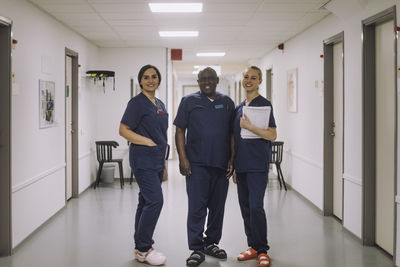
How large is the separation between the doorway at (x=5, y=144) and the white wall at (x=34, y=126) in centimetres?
12

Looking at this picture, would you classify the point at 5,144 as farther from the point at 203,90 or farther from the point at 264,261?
the point at 264,261

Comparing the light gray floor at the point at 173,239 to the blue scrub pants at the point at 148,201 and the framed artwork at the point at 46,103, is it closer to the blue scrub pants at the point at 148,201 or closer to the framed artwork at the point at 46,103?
the blue scrub pants at the point at 148,201

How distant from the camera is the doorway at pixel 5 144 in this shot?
3.49 metres

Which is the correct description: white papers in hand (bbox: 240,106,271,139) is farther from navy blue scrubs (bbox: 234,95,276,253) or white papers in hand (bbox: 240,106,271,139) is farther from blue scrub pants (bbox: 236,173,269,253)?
blue scrub pants (bbox: 236,173,269,253)

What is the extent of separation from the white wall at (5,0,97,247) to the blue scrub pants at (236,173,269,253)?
6.28ft

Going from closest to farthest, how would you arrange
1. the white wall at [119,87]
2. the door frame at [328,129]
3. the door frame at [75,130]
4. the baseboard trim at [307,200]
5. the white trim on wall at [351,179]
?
1. the white trim on wall at [351,179]
2. the door frame at [328,129]
3. the baseboard trim at [307,200]
4. the door frame at [75,130]
5. the white wall at [119,87]

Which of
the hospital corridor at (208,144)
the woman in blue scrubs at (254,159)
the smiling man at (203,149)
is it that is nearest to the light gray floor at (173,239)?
the hospital corridor at (208,144)

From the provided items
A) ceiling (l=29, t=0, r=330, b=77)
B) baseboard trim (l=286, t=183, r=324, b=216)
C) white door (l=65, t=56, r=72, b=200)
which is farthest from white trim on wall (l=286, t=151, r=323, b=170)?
white door (l=65, t=56, r=72, b=200)

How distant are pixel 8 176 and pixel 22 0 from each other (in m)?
1.60

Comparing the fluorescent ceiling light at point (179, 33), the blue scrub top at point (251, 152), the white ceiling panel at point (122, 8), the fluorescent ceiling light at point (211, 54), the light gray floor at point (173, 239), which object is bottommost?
the light gray floor at point (173, 239)

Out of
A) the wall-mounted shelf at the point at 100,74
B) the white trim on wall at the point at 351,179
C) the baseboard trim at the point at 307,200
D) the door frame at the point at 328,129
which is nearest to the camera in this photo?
the white trim on wall at the point at 351,179

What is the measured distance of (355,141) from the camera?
3969 millimetres

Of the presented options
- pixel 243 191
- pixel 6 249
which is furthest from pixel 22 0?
pixel 243 191

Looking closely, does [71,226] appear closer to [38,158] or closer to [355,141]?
[38,158]
